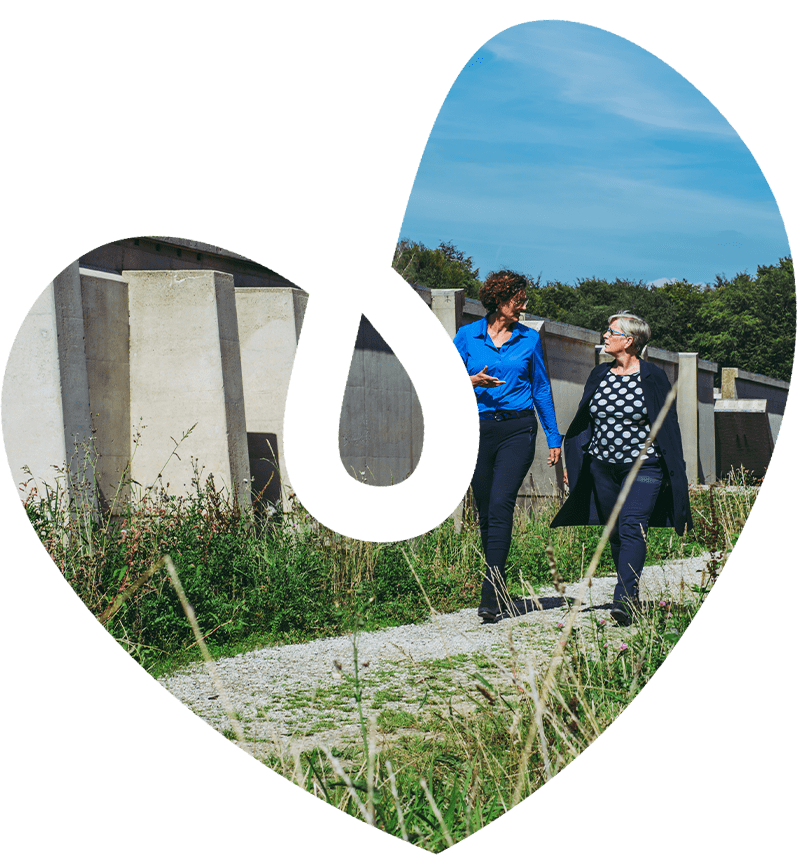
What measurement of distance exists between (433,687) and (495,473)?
3.45ft

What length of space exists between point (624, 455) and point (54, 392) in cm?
279

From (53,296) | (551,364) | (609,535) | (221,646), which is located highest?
(53,296)

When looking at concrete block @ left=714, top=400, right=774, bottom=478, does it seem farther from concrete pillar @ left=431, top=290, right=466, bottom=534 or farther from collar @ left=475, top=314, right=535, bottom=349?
concrete pillar @ left=431, top=290, right=466, bottom=534

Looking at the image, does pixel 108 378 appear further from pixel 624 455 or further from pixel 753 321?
pixel 753 321

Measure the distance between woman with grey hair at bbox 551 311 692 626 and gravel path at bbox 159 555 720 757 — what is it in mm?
228

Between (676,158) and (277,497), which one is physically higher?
(676,158)

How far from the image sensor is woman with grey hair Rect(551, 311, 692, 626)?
445cm

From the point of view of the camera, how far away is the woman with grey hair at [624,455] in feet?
14.6

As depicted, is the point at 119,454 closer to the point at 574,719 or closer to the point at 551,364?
the point at 551,364

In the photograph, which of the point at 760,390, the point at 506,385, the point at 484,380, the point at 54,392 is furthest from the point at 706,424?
the point at 54,392

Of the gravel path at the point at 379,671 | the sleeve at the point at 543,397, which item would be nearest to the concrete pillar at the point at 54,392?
the gravel path at the point at 379,671

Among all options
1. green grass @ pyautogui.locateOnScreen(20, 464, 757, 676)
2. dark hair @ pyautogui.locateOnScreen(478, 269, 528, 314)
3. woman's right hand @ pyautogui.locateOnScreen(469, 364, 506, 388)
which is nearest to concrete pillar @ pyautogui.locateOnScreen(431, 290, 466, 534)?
dark hair @ pyautogui.locateOnScreen(478, 269, 528, 314)

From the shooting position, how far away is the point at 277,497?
4695mm

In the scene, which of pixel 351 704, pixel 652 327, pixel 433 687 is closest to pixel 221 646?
pixel 351 704
